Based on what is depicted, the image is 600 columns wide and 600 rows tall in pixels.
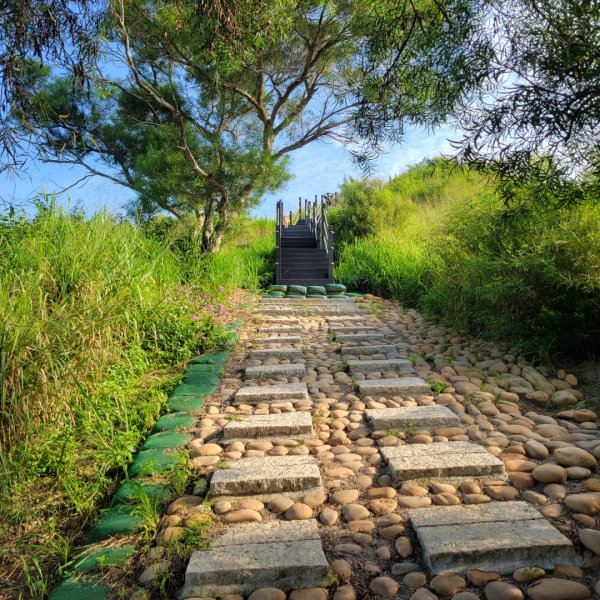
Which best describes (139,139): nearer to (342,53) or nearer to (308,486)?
(342,53)

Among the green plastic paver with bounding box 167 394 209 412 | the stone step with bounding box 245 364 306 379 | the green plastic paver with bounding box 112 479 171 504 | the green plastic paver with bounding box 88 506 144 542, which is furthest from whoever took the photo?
the stone step with bounding box 245 364 306 379

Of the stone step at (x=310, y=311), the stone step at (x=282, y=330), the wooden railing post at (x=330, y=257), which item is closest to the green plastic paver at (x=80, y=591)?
the stone step at (x=282, y=330)

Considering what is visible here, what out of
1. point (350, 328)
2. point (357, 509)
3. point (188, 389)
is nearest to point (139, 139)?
point (350, 328)

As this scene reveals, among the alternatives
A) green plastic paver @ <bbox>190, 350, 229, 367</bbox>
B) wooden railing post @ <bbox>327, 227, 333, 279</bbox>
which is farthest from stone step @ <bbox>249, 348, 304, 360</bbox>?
wooden railing post @ <bbox>327, 227, 333, 279</bbox>

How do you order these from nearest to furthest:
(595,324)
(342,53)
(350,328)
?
(595,324) → (350,328) → (342,53)

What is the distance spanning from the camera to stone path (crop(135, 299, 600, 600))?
172 cm

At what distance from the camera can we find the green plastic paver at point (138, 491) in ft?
7.42

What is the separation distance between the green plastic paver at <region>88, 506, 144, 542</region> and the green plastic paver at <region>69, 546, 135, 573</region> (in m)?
0.09

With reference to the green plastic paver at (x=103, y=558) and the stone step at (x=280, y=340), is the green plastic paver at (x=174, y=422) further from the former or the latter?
the stone step at (x=280, y=340)

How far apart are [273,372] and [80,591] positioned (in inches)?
94.5

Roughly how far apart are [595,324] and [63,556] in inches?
150

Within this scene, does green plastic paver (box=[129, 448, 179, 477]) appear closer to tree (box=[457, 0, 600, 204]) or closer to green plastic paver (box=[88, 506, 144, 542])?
green plastic paver (box=[88, 506, 144, 542])

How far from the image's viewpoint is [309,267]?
10594 millimetres

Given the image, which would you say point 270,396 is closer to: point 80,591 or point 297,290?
point 80,591
